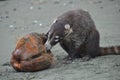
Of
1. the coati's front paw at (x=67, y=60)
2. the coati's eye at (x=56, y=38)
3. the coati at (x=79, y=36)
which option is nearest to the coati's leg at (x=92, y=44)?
the coati at (x=79, y=36)

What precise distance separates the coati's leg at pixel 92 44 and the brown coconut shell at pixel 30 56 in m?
0.97

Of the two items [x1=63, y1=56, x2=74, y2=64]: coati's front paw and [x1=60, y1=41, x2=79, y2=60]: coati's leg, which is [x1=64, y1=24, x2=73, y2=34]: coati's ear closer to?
[x1=60, y1=41, x2=79, y2=60]: coati's leg

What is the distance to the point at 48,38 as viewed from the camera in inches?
317

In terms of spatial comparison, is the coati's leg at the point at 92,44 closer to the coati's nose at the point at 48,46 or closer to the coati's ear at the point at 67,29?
the coati's ear at the point at 67,29

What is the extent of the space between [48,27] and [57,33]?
5051mm

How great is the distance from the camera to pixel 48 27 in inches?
518

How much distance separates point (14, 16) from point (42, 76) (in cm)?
824

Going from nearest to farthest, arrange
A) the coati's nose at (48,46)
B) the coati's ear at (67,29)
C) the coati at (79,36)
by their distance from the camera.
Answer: the coati's nose at (48,46), the coati's ear at (67,29), the coati at (79,36)

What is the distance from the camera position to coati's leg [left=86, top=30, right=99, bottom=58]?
8.55 metres

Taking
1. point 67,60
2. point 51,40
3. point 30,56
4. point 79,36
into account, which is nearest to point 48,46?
point 51,40

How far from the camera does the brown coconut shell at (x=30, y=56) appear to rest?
7.62 metres

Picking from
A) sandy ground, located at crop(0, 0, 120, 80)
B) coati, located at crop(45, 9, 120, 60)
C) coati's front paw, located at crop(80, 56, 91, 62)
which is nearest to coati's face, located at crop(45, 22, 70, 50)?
coati, located at crop(45, 9, 120, 60)

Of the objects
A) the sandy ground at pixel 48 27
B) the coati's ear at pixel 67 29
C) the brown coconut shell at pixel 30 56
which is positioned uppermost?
the coati's ear at pixel 67 29

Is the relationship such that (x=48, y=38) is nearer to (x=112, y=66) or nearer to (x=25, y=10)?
(x=112, y=66)
